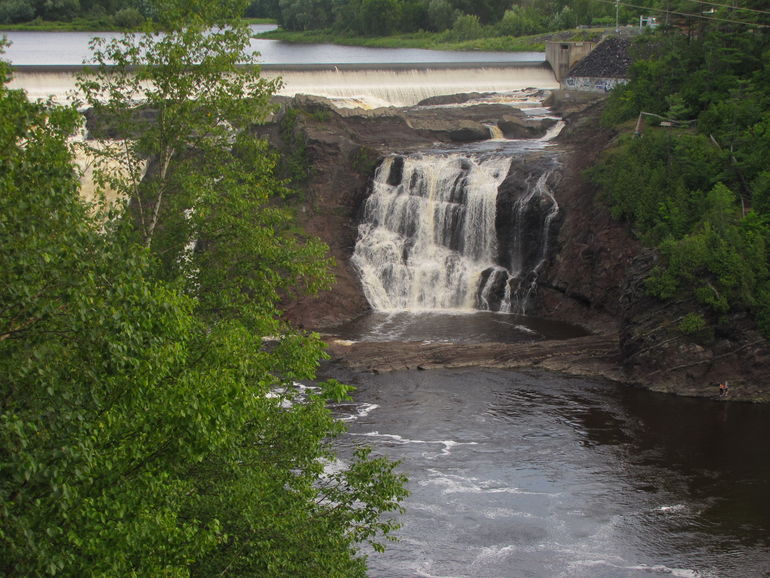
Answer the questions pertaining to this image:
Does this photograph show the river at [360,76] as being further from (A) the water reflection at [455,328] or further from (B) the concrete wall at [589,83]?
(A) the water reflection at [455,328]

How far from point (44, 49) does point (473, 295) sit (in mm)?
60054

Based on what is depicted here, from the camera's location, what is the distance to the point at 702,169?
42844 millimetres

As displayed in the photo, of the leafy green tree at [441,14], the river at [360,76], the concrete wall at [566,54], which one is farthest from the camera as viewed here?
the leafy green tree at [441,14]

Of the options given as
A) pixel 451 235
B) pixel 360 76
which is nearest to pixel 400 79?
pixel 360 76

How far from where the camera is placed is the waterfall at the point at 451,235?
47.8 metres

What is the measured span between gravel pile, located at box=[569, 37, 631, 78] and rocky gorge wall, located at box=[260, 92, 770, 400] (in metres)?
9.64

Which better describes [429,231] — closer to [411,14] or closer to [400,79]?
[400,79]

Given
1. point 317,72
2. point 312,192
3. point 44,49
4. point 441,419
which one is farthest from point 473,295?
point 44,49

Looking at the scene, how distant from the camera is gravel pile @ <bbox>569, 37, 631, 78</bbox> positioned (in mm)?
76938

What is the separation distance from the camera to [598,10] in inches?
4077

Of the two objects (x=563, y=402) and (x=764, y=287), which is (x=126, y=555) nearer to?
(x=563, y=402)

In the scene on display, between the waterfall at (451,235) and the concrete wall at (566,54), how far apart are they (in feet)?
107

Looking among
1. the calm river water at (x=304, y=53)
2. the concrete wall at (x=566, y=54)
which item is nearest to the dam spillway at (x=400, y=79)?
the concrete wall at (x=566, y=54)

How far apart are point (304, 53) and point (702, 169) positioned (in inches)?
2688
